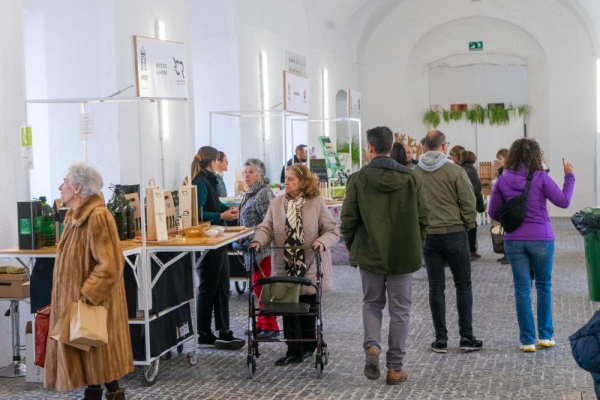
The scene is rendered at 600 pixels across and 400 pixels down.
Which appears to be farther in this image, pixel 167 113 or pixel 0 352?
pixel 167 113

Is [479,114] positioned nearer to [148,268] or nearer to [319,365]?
[319,365]

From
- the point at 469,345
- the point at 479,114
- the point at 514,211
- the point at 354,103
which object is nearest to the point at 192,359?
the point at 469,345

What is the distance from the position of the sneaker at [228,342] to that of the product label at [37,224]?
6.09ft

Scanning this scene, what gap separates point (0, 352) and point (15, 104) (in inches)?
68.7

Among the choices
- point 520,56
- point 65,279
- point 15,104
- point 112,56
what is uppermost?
point 520,56

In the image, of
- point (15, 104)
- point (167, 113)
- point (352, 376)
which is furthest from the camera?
point (167, 113)

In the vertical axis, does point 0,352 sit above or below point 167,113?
below

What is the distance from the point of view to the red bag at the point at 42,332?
5.09 metres

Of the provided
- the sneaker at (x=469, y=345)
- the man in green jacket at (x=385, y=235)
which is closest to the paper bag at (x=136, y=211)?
the man in green jacket at (x=385, y=235)

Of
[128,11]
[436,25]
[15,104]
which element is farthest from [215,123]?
[436,25]

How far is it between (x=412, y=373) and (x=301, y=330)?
805 mm

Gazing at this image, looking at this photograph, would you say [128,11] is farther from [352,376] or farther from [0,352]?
[352,376]

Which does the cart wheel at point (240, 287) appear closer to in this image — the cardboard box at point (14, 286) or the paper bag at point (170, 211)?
the paper bag at point (170, 211)

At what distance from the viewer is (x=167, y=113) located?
30.4 feet
